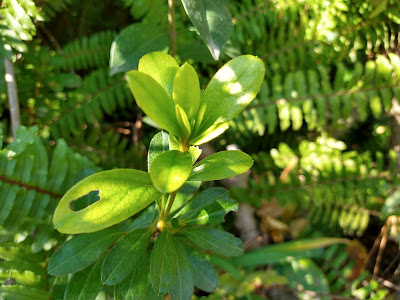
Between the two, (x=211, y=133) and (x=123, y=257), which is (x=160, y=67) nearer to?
(x=211, y=133)

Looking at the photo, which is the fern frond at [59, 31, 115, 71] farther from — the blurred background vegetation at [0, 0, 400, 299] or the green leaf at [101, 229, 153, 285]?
the green leaf at [101, 229, 153, 285]

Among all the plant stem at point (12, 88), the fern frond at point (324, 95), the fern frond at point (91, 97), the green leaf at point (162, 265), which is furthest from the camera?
the fern frond at point (91, 97)

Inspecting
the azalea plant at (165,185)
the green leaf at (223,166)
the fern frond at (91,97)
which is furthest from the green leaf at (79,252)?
the fern frond at (91,97)

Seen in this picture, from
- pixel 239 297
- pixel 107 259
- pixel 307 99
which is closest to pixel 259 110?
pixel 307 99

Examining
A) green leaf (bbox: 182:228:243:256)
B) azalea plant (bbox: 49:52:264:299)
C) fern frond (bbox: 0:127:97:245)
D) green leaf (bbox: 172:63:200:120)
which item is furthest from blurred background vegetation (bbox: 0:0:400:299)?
green leaf (bbox: 172:63:200:120)

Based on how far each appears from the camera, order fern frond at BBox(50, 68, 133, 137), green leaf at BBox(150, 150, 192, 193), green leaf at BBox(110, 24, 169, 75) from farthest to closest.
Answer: fern frond at BBox(50, 68, 133, 137), green leaf at BBox(110, 24, 169, 75), green leaf at BBox(150, 150, 192, 193)

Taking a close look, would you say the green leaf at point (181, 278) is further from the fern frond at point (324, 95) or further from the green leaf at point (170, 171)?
the fern frond at point (324, 95)
